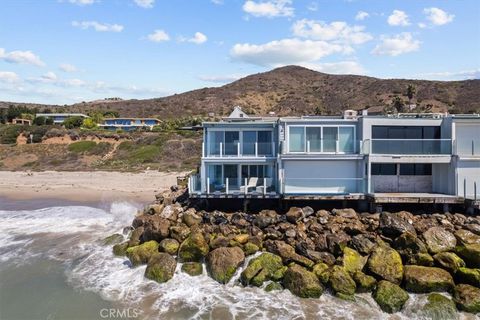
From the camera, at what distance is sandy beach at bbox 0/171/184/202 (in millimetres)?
38406

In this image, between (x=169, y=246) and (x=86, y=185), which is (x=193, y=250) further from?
(x=86, y=185)

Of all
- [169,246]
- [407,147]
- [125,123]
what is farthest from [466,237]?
[125,123]

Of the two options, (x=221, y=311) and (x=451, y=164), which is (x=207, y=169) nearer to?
(x=221, y=311)

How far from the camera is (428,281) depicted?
1555 cm

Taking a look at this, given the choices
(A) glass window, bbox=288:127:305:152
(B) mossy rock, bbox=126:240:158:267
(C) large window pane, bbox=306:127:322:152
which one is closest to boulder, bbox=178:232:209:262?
(B) mossy rock, bbox=126:240:158:267

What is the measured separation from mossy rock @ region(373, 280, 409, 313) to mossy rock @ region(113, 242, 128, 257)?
12.9 meters

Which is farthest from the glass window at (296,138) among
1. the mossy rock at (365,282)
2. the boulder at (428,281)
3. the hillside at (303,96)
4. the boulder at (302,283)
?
the hillside at (303,96)

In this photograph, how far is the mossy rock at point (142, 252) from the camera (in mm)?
19125

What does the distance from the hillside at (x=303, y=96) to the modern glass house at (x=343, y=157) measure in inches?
2541

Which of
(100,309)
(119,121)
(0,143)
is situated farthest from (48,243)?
(119,121)

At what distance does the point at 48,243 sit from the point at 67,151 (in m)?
39.7

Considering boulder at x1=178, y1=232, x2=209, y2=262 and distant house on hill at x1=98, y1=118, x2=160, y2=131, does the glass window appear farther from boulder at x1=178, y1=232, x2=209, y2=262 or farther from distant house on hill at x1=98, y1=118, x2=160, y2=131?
distant house on hill at x1=98, y1=118, x2=160, y2=131

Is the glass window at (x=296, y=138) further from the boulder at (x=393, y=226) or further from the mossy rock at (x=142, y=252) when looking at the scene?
the mossy rock at (x=142, y=252)

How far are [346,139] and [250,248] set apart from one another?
29.2 feet
